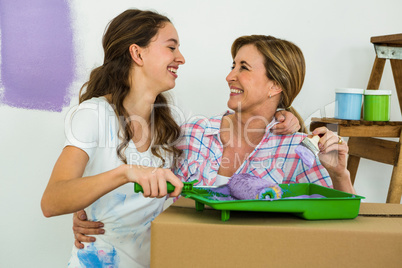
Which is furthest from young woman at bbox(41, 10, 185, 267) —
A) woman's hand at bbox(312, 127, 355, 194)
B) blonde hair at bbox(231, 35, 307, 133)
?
woman's hand at bbox(312, 127, 355, 194)

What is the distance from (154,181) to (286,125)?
2.27 feet

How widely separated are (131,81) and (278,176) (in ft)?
1.73

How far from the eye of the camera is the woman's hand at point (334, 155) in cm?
109

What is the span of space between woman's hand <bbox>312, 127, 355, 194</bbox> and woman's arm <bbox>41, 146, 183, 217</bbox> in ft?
1.40

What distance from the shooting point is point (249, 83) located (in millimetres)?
1443

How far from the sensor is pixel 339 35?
2035 millimetres

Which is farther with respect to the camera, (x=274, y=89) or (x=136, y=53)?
(x=274, y=89)

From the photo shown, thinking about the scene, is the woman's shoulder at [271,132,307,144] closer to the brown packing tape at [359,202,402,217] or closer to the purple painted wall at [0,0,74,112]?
the brown packing tape at [359,202,402,217]

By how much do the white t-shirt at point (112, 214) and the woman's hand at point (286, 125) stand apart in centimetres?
45

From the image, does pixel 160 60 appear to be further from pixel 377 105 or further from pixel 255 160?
pixel 377 105

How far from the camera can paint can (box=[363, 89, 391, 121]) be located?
1.78 meters

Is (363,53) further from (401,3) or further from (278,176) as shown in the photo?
(278,176)

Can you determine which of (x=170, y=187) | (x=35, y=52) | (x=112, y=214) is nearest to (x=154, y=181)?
(x=170, y=187)

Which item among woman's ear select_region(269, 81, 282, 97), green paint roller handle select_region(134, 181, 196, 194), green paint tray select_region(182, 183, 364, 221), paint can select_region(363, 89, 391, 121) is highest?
woman's ear select_region(269, 81, 282, 97)
